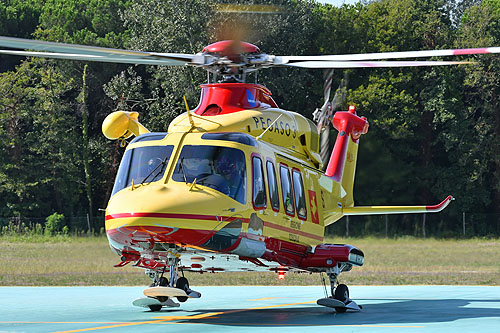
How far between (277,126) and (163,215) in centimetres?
403

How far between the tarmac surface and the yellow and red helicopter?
0.61 metres

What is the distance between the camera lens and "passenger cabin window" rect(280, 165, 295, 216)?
46.5 feet

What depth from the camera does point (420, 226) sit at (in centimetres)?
4422

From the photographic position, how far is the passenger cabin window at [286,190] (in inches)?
558

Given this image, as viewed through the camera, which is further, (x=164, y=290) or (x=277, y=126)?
(x=277, y=126)

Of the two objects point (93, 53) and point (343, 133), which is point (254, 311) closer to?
point (343, 133)

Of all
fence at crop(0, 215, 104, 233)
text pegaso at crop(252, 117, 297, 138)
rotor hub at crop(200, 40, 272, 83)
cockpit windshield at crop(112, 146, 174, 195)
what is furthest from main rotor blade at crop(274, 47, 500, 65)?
fence at crop(0, 215, 104, 233)

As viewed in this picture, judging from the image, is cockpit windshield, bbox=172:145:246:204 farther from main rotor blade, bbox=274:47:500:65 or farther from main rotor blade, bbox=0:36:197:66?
main rotor blade, bbox=274:47:500:65

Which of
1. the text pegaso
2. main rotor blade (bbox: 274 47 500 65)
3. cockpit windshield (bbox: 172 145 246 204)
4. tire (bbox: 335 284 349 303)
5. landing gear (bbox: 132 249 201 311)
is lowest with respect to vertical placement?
tire (bbox: 335 284 349 303)

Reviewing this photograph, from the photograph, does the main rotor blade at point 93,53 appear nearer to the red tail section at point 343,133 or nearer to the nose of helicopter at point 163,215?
the nose of helicopter at point 163,215

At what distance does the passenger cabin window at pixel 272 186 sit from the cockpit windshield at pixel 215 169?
0.94 m

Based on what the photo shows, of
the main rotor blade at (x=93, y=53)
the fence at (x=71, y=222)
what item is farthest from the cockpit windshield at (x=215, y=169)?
the fence at (x=71, y=222)

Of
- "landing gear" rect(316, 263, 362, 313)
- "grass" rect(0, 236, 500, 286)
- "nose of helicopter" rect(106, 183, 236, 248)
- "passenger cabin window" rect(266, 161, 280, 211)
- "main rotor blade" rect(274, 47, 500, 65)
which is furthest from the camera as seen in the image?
"grass" rect(0, 236, 500, 286)

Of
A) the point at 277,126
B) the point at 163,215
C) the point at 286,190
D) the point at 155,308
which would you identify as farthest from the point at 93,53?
the point at 155,308
